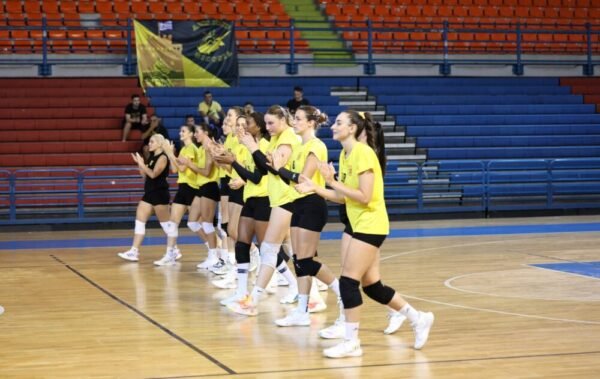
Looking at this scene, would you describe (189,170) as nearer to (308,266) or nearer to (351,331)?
(308,266)

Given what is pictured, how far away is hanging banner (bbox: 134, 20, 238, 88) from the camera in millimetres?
24016

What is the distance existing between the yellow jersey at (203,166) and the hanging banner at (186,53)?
988cm

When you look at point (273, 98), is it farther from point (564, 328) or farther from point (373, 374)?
point (373, 374)

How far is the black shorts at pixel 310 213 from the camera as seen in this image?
9.66 m

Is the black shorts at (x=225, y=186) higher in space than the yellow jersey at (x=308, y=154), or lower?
lower

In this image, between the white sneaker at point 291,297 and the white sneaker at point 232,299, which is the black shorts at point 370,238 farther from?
the white sneaker at point 291,297

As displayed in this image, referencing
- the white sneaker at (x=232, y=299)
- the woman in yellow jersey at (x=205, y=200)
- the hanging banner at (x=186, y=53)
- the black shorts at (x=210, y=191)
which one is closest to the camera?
the white sneaker at (x=232, y=299)

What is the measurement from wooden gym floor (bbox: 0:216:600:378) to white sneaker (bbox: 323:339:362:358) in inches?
3.3

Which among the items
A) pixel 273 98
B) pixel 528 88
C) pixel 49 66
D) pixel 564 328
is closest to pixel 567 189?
pixel 528 88

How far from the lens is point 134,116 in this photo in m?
22.6

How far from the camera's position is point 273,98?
968 inches

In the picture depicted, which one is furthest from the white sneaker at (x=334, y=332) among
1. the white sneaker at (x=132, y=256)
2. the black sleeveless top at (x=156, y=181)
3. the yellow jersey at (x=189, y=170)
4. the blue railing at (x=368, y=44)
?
the blue railing at (x=368, y=44)

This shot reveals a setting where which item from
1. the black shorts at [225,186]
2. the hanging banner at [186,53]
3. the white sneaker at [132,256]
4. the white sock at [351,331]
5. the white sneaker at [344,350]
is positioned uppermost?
the hanging banner at [186,53]

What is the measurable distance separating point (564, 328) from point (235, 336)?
2976mm
